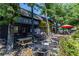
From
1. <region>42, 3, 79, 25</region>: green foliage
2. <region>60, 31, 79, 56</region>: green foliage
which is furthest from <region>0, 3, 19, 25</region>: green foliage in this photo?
<region>60, 31, 79, 56</region>: green foliage

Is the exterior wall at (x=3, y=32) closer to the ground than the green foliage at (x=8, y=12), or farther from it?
closer to the ground

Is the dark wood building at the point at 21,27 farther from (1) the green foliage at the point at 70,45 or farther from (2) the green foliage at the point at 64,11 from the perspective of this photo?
(1) the green foliage at the point at 70,45

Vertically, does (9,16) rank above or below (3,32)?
above

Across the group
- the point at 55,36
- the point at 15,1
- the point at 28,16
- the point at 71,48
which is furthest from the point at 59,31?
the point at 15,1

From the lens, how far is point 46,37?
8.77ft

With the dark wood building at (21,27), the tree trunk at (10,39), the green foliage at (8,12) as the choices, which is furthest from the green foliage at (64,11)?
the tree trunk at (10,39)

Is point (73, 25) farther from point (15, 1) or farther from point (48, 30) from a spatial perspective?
point (15, 1)

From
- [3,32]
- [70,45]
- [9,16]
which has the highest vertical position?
[9,16]

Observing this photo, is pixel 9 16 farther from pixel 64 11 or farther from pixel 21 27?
pixel 64 11

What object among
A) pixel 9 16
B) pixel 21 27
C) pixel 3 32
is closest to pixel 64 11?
pixel 21 27

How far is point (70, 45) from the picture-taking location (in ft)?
8.68

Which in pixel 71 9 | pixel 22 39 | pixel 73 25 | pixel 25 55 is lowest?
pixel 25 55

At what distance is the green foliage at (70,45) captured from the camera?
2.64 meters

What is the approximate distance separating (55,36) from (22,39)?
0.39 meters
